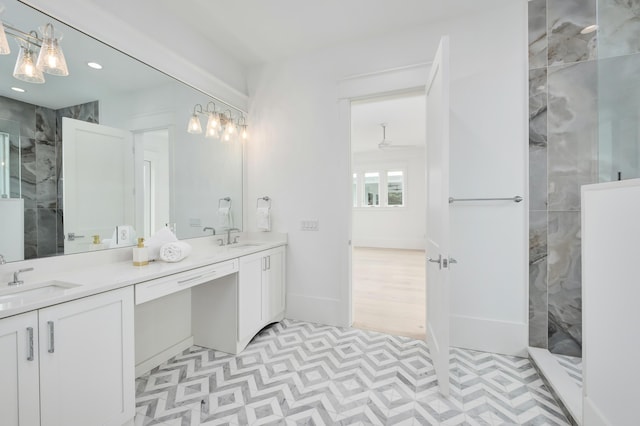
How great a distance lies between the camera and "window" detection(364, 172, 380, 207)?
775 cm

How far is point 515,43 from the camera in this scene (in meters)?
2.15

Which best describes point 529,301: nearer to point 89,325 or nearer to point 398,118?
point 89,325

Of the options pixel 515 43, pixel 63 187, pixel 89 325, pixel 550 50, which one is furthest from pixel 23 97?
pixel 550 50

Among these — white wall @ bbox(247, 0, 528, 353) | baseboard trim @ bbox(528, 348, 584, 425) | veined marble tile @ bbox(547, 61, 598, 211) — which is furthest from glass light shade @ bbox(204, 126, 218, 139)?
baseboard trim @ bbox(528, 348, 584, 425)

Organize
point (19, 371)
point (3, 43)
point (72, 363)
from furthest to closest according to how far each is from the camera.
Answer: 1. point (3, 43)
2. point (72, 363)
3. point (19, 371)

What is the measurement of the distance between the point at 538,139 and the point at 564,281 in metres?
1.08

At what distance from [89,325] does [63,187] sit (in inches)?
32.9

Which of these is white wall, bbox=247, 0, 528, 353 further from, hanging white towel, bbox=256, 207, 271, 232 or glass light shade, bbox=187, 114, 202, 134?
glass light shade, bbox=187, 114, 202, 134

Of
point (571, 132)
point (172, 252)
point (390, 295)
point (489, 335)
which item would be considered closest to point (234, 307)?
point (172, 252)

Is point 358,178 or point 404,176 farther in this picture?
point 358,178

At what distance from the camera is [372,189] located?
25.7ft

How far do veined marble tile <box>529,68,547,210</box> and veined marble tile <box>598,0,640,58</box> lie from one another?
1.11 feet

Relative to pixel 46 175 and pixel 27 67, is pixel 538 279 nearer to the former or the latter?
pixel 46 175

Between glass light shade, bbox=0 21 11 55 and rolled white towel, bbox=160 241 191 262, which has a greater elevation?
glass light shade, bbox=0 21 11 55
